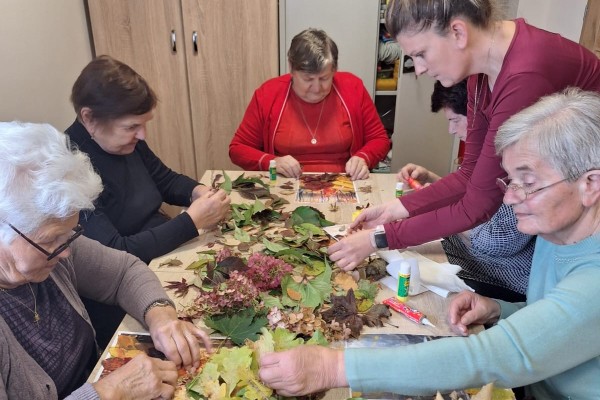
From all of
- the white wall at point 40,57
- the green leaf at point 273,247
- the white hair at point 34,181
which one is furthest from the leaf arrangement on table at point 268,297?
the white wall at point 40,57

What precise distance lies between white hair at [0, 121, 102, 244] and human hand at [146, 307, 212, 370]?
38 cm

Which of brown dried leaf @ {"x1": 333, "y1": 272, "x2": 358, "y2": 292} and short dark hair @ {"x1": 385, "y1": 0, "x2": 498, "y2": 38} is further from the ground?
short dark hair @ {"x1": 385, "y1": 0, "x2": 498, "y2": 38}

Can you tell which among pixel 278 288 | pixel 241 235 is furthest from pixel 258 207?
pixel 278 288

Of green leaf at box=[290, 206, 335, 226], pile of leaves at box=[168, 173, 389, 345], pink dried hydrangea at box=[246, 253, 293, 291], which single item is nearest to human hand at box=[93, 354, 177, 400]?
pile of leaves at box=[168, 173, 389, 345]

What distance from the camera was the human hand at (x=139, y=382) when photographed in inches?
45.9

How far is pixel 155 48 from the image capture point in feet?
12.1

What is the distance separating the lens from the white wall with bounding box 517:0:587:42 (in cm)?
316

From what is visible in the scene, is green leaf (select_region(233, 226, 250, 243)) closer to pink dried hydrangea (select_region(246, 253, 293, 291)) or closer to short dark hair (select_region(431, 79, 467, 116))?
pink dried hydrangea (select_region(246, 253, 293, 291))

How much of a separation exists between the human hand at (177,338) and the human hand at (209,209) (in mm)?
601

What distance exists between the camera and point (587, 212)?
1.19m

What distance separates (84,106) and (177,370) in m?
1.17

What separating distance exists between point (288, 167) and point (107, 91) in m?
1.00

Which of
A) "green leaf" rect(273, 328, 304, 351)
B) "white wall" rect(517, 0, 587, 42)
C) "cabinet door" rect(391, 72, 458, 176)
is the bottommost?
"cabinet door" rect(391, 72, 458, 176)

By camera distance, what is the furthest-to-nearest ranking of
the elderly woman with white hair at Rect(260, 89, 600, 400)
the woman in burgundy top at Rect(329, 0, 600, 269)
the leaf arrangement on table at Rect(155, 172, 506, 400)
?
the woman in burgundy top at Rect(329, 0, 600, 269) → the leaf arrangement on table at Rect(155, 172, 506, 400) → the elderly woman with white hair at Rect(260, 89, 600, 400)
